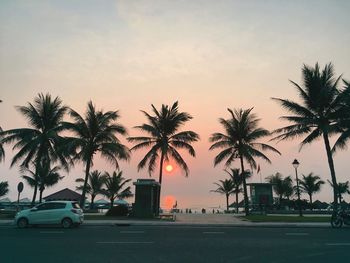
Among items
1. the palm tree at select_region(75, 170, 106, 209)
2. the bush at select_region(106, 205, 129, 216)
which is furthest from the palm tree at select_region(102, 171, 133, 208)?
the bush at select_region(106, 205, 129, 216)

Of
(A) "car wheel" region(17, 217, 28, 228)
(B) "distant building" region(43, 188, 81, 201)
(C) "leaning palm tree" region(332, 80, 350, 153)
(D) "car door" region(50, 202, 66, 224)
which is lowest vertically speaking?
(A) "car wheel" region(17, 217, 28, 228)

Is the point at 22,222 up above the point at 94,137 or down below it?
below

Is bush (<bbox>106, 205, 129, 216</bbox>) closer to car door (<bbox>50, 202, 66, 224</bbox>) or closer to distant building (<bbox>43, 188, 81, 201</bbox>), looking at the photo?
car door (<bbox>50, 202, 66, 224</bbox>)

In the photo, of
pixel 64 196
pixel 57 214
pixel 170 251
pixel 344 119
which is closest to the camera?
pixel 170 251

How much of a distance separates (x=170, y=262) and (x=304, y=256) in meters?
4.02

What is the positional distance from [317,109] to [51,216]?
954 inches

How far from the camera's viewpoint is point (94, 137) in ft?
110

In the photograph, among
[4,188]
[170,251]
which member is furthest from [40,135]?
[4,188]

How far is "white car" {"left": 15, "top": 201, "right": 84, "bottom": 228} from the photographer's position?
19734 millimetres

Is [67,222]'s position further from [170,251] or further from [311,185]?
[311,185]

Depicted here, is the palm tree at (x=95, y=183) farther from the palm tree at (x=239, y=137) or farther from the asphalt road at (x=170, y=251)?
the asphalt road at (x=170, y=251)

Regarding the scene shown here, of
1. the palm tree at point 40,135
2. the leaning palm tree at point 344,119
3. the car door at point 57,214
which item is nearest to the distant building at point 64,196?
Result: the palm tree at point 40,135

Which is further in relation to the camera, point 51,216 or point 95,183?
point 95,183

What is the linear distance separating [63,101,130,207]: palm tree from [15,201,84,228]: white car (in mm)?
12403
